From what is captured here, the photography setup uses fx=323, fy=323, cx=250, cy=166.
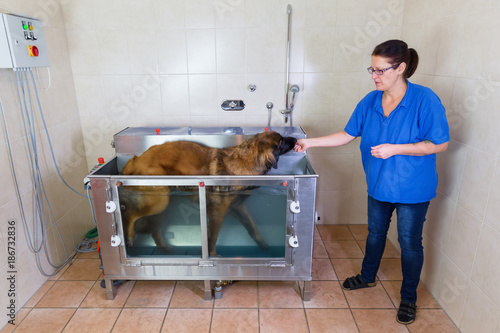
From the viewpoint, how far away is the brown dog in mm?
1831

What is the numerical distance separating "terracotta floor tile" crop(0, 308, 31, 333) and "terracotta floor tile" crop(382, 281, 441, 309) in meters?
2.27

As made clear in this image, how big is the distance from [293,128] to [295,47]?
2.11 feet

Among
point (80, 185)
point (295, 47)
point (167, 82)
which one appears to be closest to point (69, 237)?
point (80, 185)

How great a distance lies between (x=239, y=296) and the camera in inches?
82.8

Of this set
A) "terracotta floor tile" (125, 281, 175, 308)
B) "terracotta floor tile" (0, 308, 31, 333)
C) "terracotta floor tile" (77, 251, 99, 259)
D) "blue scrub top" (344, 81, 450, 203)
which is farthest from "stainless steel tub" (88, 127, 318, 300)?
"terracotta floor tile" (77, 251, 99, 259)

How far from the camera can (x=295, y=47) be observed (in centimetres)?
257

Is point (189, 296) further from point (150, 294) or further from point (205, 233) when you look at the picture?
point (205, 233)

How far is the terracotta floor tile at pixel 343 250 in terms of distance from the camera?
8.33 feet

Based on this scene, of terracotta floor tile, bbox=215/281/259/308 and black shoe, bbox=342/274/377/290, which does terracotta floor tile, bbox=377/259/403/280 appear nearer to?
black shoe, bbox=342/274/377/290

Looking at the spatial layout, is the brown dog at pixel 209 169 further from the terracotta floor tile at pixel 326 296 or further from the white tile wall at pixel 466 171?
the white tile wall at pixel 466 171

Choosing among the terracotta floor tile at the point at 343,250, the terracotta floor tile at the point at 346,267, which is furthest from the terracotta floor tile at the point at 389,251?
the terracotta floor tile at the point at 346,267

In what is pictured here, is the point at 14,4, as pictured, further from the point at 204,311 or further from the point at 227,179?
the point at 204,311

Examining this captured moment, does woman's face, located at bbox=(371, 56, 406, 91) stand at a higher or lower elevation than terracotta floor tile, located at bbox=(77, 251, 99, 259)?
higher

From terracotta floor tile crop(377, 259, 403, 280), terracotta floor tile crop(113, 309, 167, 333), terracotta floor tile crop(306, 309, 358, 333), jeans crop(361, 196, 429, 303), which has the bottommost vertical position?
terracotta floor tile crop(113, 309, 167, 333)
